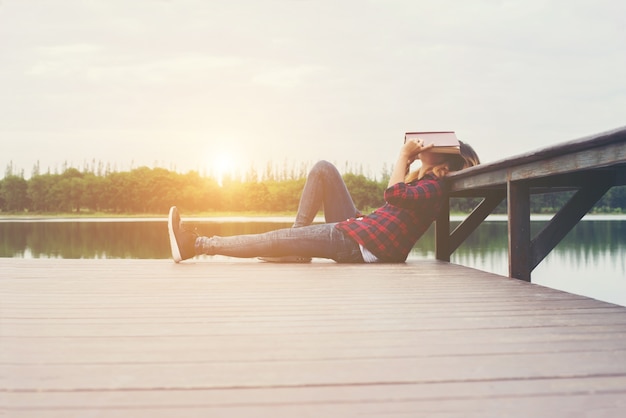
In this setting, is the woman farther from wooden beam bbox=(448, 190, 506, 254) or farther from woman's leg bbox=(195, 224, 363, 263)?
wooden beam bbox=(448, 190, 506, 254)

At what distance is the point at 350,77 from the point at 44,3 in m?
23.4

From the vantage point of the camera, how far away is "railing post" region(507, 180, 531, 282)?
2945mm

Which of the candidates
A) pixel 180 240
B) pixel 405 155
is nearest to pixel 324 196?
pixel 405 155

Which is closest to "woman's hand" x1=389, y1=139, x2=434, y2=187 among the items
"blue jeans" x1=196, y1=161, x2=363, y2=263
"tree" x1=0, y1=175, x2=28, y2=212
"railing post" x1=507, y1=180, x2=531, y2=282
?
"blue jeans" x1=196, y1=161, x2=363, y2=263

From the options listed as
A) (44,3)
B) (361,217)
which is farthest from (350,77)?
(361,217)

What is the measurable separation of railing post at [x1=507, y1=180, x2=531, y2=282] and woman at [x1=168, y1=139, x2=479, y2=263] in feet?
1.54

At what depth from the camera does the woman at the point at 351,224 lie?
3.26 metres

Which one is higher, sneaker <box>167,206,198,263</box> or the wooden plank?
the wooden plank

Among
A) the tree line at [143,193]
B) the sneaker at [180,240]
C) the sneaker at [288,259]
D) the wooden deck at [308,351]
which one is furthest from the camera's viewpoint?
the tree line at [143,193]

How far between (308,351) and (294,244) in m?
2.00

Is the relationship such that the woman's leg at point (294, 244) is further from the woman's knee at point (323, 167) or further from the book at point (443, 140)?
the book at point (443, 140)

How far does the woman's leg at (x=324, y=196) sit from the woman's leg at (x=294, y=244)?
0.51ft

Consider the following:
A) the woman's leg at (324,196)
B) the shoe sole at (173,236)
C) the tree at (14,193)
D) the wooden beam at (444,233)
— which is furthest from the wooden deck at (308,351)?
the tree at (14,193)

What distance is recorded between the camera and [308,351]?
4.56 feet
